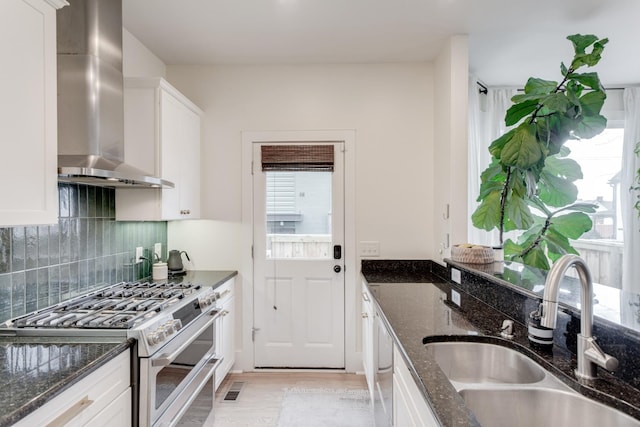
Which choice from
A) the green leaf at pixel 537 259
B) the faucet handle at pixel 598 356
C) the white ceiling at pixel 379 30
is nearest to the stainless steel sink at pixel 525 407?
the faucet handle at pixel 598 356

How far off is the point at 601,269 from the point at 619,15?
8.10 ft

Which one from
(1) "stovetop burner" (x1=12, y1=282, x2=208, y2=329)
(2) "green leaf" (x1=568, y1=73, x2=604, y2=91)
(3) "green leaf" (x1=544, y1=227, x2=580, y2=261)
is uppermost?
(2) "green leaf" (x1=568, y1=73, x2=604, y2=91)

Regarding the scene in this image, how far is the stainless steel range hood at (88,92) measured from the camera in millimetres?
1766

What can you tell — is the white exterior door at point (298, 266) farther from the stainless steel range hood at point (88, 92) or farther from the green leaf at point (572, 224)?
the green leaf at point (572, 224)

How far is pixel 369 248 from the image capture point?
10.1 feet

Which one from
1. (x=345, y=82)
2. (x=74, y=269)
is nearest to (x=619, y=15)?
(x=345, y=82)

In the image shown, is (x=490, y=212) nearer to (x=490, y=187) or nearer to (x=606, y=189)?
(x=490, y=187)

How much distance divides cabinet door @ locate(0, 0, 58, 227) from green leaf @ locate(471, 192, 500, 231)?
238 centimetres

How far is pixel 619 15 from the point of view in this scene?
7.57 ft

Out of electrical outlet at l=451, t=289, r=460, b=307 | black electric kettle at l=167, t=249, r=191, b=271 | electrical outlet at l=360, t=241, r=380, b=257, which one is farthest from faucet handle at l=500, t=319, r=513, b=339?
black electric kettle at l=167, t=249, r=191, b=271

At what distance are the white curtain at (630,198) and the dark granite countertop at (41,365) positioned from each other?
4291mm

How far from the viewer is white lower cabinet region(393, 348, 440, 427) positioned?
3.62 feet

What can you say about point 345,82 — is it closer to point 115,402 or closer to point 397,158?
point 397,158

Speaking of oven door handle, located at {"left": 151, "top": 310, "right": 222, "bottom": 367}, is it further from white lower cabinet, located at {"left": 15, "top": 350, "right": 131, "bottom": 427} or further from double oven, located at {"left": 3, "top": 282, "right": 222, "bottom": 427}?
white lower cabinet, located at {"left": 15, "top": 350, "right": 131, "bottom": 427}
